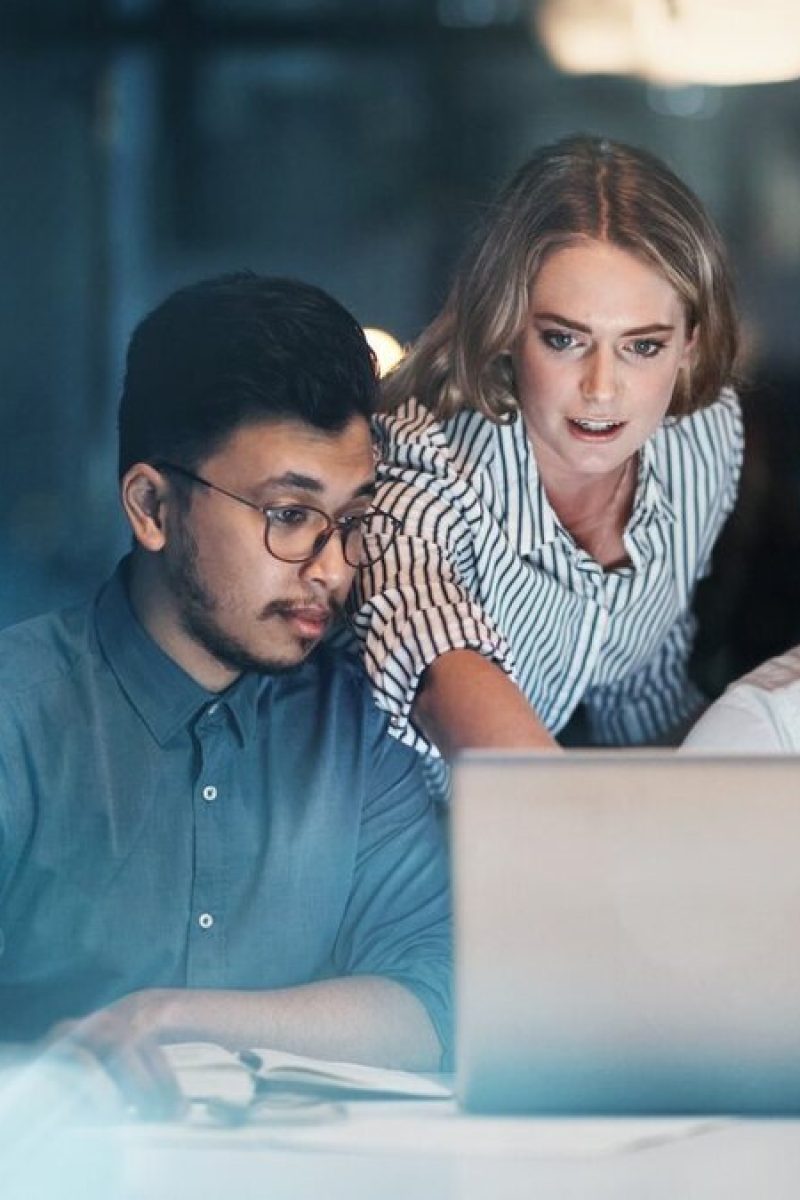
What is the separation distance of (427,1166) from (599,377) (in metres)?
1.19

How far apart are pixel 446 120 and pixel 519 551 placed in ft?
1.87

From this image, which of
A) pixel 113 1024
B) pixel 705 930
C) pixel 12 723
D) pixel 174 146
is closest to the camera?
pixel 705 930

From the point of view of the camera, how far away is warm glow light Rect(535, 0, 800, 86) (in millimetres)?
2229

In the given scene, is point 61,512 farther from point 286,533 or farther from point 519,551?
point 519,551

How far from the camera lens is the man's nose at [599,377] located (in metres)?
2.21

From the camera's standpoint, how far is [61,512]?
2.21 metres

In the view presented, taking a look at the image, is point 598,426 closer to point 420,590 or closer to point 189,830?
point 420,590

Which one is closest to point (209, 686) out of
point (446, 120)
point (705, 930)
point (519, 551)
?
point (519, 551)

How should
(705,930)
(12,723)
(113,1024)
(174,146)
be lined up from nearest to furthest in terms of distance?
(705,930), (113,1024), (12,723), (174,146)

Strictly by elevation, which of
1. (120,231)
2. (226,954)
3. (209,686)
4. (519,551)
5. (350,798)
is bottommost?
(226,954)

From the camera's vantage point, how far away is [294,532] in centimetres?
211

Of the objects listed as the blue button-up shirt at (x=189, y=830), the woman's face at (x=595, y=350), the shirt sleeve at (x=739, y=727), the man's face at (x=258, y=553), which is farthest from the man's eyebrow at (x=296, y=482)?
the shirt sleeve at (x=739, y=727)

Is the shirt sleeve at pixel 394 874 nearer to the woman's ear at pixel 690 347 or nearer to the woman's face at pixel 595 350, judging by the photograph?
the woman's face at pixel 595 350

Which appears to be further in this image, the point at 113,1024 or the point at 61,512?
the point at 61,512
